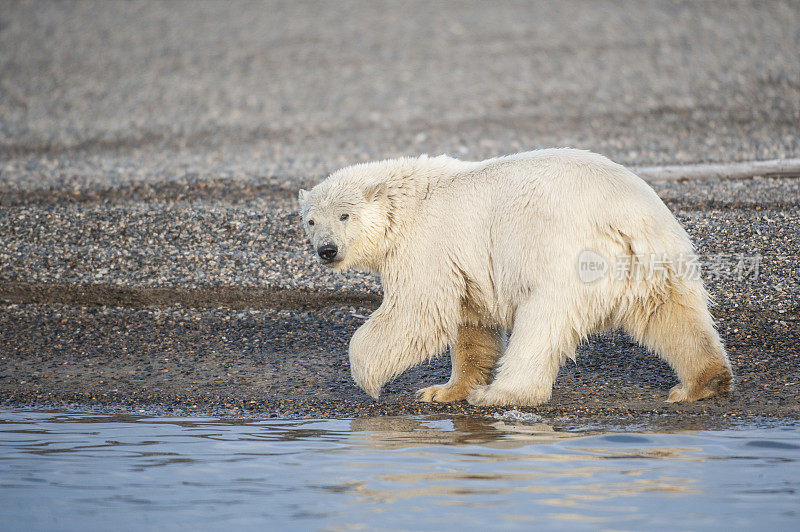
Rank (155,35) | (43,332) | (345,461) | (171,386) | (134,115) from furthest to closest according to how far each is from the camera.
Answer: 1. (155,35)
2. (134,115)
3. (43,332)
4. (171,386)
5. (345,461)

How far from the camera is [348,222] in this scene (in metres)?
6.41

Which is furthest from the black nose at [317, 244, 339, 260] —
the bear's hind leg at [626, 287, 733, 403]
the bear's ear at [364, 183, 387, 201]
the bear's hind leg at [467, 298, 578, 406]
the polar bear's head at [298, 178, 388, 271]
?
the bear's hind leg at [626, 287, 733, 403]

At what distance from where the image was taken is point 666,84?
19125 mm

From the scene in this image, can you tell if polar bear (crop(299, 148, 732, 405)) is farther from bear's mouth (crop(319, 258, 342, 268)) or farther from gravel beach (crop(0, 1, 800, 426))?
gravel beach (crop(0, 1, 800, 426))

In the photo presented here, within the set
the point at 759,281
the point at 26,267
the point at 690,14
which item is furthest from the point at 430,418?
the point at 690,14

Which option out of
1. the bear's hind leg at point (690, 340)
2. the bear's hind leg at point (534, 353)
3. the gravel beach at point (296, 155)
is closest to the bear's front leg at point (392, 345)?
the gravel beach at point (296, 155)

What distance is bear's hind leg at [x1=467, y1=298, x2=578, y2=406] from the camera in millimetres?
5820

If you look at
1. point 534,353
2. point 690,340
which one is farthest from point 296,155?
point 690,340

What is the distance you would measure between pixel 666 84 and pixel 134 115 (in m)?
10.2

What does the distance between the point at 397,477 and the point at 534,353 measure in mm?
1421

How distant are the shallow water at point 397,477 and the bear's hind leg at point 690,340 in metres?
0.41

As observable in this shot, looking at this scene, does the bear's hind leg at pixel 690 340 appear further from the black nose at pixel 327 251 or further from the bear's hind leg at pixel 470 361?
the black nose at pixel 327 251

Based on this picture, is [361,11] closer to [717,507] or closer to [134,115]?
[134,115]

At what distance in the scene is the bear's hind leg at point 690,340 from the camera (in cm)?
584
